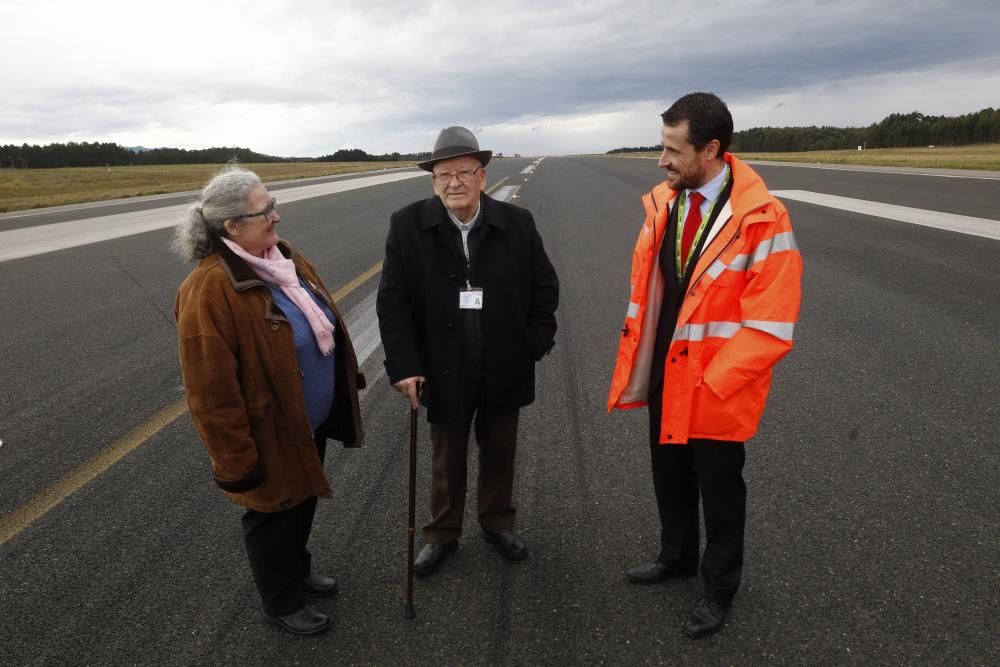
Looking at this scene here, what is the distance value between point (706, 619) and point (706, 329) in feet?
3.73

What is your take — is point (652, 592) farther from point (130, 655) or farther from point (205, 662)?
point (130, 655)

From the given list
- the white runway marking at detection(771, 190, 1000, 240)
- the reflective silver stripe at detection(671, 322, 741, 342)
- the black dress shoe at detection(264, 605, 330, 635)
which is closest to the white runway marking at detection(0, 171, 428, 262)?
the black dress shoe at detection(264, 605, 330, 635)

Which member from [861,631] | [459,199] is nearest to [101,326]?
[459,199]

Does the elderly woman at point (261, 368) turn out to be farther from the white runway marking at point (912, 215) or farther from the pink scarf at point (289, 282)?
the white runway marking at point (912, 215)

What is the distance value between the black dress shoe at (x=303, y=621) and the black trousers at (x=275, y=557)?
0.9 inches

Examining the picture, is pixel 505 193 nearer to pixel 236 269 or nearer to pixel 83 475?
pixel 83 475

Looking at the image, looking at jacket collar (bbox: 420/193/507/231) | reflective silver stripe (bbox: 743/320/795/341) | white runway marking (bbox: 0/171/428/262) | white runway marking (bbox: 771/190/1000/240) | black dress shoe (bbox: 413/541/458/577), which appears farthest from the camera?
white runway marking (bbox: 0/171/428/262)

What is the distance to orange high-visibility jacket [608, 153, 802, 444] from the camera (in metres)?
2.13

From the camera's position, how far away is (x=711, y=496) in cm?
245

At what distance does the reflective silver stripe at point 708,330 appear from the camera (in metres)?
2.27

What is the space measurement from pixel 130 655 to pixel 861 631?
277cm

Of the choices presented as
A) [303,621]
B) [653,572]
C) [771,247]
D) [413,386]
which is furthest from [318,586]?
[771,247]

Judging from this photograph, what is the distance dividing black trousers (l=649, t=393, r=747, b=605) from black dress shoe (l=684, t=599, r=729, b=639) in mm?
34

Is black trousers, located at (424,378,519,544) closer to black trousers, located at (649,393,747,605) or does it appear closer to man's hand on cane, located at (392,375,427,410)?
man's hand on cane, located at (392,375,427,410)
